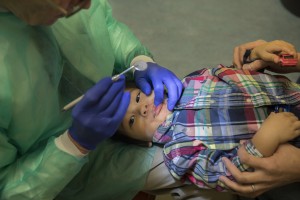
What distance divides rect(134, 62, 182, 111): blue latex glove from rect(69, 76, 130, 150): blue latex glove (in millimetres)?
298

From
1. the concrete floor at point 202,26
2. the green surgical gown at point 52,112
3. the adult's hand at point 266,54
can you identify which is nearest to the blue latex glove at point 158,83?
the green surgical gown at point 52,112

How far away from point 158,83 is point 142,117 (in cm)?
13

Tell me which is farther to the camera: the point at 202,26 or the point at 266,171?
the point at 202,26

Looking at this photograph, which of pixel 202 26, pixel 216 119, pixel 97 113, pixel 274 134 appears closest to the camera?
pixel 97 113

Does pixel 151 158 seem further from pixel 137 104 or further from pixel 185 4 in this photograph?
pixel 185 4

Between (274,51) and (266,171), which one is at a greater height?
(274,51)

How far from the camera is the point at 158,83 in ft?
4.16

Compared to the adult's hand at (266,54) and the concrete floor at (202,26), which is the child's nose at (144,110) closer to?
the adult's hand at (266,54)

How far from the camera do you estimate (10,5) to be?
84 centimetres

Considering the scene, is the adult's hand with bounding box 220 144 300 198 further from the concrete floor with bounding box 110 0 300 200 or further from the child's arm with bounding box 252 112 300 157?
the concrete floor with bounding box 110 0 300 200

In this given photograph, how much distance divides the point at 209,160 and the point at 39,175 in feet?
1.63

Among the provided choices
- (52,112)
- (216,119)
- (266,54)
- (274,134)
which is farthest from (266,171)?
(52,112)

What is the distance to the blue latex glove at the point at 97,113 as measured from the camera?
92 centimetres

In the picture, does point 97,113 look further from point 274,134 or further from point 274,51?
point 274,51
